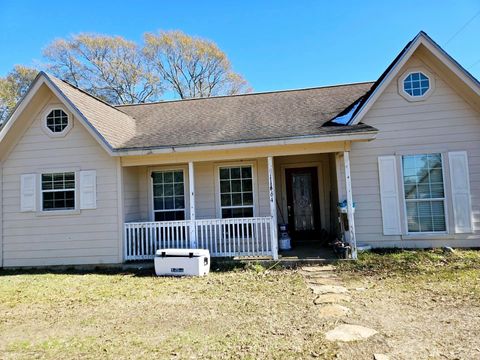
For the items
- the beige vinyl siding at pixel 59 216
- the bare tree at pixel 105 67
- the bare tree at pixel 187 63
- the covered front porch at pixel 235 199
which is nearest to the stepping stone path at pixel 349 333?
the covered front porch at pixel 235 199

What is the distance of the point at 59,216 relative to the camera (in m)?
8.78

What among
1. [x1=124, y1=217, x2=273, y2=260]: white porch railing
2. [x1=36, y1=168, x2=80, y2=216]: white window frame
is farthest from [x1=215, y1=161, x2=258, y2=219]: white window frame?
[x1=36, y1=168, x2=80, y2=216]: white window frame

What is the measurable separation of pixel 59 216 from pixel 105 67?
21208 mm

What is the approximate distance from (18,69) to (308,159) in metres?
24.3

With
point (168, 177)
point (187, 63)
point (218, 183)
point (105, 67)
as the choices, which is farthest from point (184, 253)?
point (105, 67)

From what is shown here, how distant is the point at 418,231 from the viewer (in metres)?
8.30

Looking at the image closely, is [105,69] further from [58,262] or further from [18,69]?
[58,262]

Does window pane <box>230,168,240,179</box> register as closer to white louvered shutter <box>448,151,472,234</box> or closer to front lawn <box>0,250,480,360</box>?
front lawn <box>0,250,480,360</box>

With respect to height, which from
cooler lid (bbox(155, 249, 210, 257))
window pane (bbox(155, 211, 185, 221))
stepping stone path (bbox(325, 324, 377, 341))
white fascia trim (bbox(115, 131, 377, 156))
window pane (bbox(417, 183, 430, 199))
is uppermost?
white fascia trim (bbox(115, 131, 377, 156))

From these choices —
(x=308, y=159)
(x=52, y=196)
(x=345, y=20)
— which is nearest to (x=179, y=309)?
(x=52, y=196)

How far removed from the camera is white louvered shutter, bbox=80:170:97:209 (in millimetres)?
8680

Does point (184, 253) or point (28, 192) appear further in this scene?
point (28, 192)

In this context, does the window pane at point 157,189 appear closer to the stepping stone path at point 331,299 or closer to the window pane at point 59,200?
the window pane at point 59,200

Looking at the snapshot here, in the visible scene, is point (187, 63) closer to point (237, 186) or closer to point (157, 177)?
point (157, 177)
